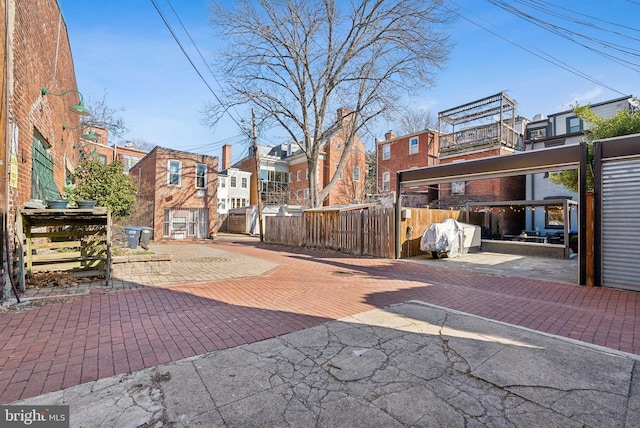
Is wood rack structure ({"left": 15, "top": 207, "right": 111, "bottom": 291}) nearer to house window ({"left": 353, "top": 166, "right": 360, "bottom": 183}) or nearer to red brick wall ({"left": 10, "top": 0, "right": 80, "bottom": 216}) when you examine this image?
red brick wall ({"left": 10, "top": 0, "right": 80, "bottom": 216})

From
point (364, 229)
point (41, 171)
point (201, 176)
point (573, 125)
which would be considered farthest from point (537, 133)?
point (41, 171)

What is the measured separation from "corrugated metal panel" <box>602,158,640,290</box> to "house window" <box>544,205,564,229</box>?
13.4 m

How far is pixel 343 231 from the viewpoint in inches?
539

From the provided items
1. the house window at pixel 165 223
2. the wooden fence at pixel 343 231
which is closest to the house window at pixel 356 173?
the wooden fence at pixel 343 231

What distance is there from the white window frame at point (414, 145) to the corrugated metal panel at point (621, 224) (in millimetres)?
18445

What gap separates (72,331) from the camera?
151 inches

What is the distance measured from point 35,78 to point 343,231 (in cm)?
1091

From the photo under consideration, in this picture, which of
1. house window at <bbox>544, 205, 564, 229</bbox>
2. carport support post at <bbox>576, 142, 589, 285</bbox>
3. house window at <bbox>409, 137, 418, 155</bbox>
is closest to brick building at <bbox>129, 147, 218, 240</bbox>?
house window at <bbox>409, 137, 418, 155</bbox>

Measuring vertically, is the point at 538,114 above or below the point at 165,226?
above

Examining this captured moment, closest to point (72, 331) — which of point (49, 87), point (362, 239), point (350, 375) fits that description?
point (350, 375)

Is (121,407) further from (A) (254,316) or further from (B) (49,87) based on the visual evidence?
(B) (49,87)

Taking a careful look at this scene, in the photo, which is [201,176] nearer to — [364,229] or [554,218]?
[364,229]

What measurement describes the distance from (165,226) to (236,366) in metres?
20.8

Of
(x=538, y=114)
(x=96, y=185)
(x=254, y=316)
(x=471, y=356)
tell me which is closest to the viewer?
(x=471, y=356)
